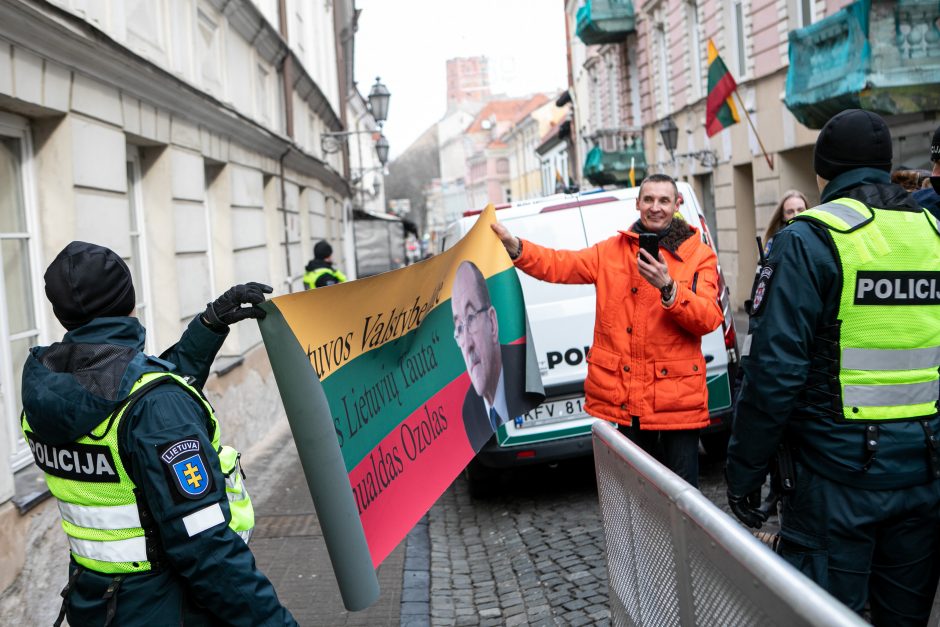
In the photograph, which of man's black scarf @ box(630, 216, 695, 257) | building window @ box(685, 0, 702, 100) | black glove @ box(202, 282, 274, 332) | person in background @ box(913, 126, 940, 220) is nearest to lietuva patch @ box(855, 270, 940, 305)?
person in background @ box(913, 126, 940, 220)

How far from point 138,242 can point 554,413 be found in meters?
3.66

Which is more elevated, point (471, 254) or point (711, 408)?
point (471, 254)

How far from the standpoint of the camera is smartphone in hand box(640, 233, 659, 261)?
4.15 meters

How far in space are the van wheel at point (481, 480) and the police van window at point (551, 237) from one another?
1.38 metres

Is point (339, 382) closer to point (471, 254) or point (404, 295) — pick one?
point (404, 295)

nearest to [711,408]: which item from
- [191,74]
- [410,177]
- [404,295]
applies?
[404,295]

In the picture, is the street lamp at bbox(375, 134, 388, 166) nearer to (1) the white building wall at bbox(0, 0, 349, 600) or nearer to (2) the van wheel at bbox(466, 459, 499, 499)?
(1) the white building wall at bbox(0, 0, 349, 600)

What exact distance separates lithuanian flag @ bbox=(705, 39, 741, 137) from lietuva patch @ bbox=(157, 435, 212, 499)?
15.1m

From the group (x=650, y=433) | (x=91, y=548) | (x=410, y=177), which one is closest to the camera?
(x=91, y=548)

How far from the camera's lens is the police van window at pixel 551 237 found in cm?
682

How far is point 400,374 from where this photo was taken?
3857 millimetres

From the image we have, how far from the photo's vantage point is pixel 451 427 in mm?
4227

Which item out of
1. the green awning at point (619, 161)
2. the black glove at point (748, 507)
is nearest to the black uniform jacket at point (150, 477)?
the black glove at point (748, 507)

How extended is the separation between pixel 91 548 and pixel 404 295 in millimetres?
1574
